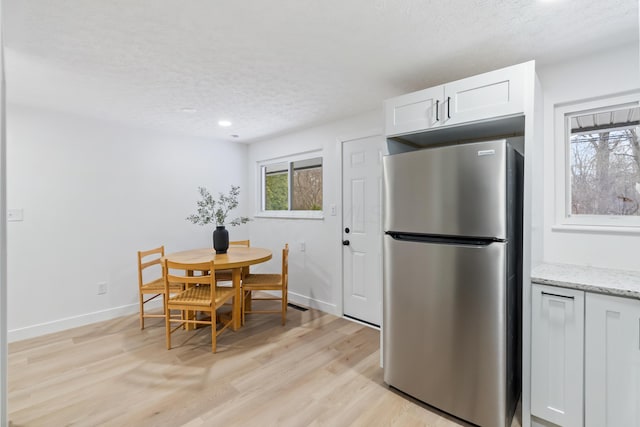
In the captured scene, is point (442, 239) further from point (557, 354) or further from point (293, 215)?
point (293, 215)

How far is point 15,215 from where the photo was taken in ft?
9.47

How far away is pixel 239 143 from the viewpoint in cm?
461

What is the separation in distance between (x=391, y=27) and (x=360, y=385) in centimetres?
230

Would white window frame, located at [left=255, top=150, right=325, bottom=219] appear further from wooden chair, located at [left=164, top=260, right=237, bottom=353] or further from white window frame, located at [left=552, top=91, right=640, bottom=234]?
white window frame, located at [left=552, top=91, right=640, bottom=234]

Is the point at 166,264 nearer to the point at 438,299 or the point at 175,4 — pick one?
the point at 175,4

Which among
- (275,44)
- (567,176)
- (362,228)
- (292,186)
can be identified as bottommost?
(362,228)

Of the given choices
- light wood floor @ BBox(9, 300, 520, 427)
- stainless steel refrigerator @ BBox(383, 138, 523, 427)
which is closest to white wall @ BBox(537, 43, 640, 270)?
stainless steel refrigerator @ BBox(383, 138, 523, 427)

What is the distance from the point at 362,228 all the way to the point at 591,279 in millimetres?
1944

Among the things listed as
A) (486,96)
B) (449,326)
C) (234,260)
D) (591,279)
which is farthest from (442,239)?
(234,260)

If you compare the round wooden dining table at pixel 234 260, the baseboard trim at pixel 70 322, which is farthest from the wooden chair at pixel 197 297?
the baseboard trim at pixel 70 322

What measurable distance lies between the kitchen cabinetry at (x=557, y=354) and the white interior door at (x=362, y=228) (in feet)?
5.05

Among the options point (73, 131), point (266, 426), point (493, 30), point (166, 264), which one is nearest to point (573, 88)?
point (493, 30)

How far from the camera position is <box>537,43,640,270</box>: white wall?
72.7 inches

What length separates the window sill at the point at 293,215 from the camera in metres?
3.79
